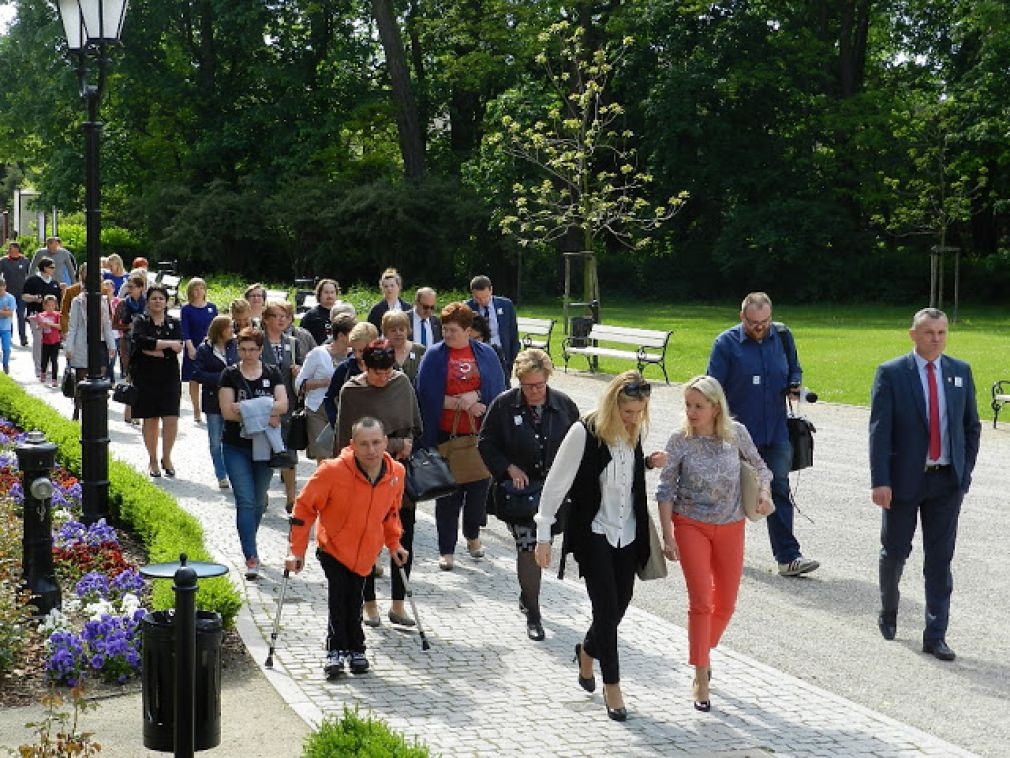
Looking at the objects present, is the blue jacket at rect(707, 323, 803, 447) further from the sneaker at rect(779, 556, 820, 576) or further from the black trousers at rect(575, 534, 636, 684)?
the black trousers at rect(575, 534, 636, 684)

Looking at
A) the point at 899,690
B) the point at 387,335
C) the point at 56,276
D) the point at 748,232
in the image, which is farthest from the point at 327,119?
the point at 899,690

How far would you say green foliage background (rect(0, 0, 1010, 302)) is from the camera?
45.7 meters

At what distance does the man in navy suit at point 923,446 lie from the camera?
28.7 ft

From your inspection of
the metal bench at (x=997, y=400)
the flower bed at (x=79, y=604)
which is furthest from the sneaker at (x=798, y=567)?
the metal bench at (x=997, y=400)

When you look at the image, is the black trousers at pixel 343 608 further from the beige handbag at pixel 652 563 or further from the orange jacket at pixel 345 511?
the beige handbag at pixel 652 563

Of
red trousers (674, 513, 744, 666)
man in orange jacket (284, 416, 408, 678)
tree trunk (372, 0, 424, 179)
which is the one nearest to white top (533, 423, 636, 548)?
red trousers (674, 513, 744, 666)

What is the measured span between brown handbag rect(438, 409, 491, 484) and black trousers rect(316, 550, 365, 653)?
235 centimetres

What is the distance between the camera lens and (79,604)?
29.3 feet

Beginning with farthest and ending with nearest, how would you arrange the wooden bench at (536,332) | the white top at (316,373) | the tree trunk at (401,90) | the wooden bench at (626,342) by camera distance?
1. the tree trunk at (401,90)
2. the wooden bench at (536,332)
3. the wooden bench at (626,342)
4. the white top at (316,373)

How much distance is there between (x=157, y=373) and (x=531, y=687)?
751 centimetres

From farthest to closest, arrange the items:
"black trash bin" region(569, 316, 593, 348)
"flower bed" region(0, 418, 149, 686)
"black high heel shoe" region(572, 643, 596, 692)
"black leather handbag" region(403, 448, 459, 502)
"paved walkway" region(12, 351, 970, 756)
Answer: "black trash bin" region(569, 316, 593, 348) → "black leather handbag" region(403, 448, 459, 502) → "flower bed" region(0, 418, 149, 686) → "black high heel shoe" region(572, 643, 596, 692) → "paved walkway" region(12, 351, 970, 756)

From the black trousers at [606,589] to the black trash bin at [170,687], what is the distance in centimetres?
193

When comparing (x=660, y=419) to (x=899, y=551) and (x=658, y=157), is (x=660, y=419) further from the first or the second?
(x=658, y=157)

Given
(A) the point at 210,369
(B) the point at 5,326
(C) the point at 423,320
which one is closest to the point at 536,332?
(B) the point at 5,326
